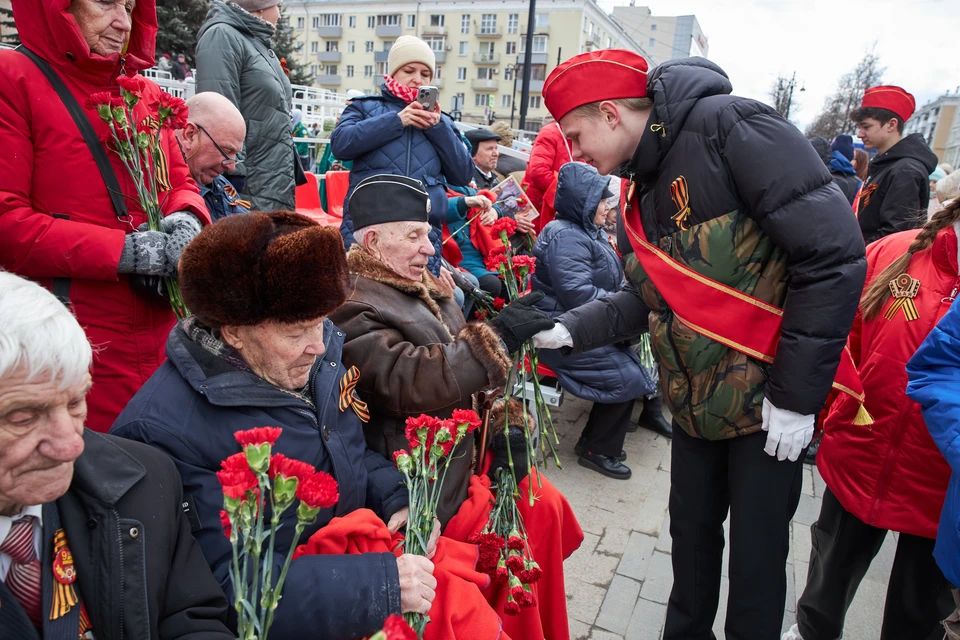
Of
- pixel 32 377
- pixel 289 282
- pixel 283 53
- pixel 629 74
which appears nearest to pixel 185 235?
pixel 289 282

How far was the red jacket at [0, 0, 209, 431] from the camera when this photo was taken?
1887mm

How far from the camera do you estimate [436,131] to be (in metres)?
3.84

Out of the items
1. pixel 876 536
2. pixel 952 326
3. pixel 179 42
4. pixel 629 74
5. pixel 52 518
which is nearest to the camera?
pixel 52 518

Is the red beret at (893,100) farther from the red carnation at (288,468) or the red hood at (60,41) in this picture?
the red carnation at (288,468)

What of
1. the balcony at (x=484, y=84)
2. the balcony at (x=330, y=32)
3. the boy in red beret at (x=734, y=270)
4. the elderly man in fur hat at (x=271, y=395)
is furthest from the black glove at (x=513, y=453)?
the balcony at (x=330, y=32)

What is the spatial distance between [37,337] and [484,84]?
2387 inches

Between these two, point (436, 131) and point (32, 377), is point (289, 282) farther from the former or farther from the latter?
point (436, 131)

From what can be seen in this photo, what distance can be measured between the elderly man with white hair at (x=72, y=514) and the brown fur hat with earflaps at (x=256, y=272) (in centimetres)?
Answer: 41

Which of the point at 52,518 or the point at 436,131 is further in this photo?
the point at 436,131

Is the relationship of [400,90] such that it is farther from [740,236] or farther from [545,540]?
[545,540]

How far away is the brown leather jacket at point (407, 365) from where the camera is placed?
2.05 m

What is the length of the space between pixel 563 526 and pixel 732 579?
2.04 ft

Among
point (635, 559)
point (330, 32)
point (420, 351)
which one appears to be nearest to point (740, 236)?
point (420, 351)

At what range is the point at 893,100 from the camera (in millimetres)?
5320
